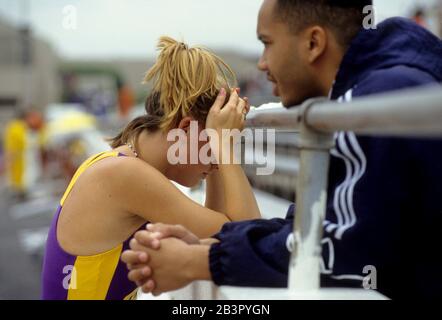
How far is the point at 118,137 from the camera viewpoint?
A: 2.46 metres

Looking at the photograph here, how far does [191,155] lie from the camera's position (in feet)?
7.42

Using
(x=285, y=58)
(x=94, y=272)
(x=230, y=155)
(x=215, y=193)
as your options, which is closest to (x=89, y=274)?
(x=94, y=272)

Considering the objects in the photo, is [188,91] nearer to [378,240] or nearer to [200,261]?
[200,261]

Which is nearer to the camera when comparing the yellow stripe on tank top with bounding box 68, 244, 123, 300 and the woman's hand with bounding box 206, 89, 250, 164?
the woman's hand with bounding box 206, 89, 250, 164

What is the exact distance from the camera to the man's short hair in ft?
5.38

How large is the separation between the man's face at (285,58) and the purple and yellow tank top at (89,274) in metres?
0.70

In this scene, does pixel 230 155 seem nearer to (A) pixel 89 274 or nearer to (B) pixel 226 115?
(B) pixel 226 115

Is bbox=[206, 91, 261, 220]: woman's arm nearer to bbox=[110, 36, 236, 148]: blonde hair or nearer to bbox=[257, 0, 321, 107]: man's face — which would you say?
bbox=[110, 36, 236, 148]: blonde hair

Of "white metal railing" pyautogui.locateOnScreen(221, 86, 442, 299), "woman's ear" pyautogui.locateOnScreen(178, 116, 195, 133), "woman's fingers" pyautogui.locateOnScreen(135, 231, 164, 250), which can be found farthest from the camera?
"woman's ear" pyautogui.locateOnScreen(178, 116, 195, 133)

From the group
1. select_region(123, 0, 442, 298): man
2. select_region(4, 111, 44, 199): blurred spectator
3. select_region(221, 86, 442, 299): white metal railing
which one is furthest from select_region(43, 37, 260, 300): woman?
select_region(4, 111, 44, 199): blurred spectator

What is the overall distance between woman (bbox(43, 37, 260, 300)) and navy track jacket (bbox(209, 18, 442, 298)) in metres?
0.46

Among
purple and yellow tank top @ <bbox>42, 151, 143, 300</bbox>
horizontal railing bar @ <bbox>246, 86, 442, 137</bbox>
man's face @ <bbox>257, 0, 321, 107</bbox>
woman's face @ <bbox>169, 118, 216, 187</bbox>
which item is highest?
man's face @ <bbox>257, 0, 321, 107</bbox>

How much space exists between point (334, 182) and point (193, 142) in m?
0.78

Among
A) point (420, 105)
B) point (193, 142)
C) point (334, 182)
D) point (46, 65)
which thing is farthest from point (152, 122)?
point (46, 65)
